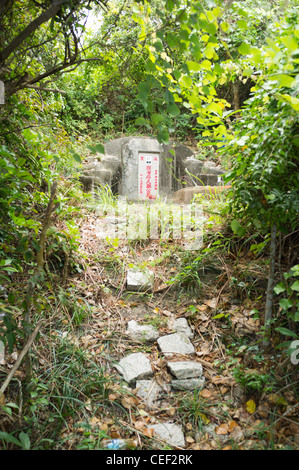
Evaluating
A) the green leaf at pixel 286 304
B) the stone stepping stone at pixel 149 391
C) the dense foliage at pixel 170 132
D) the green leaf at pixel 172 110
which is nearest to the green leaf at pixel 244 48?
the dense foliage at pixel 170 132

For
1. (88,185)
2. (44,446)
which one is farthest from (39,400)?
(88,185)

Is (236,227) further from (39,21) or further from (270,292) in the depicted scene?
(39,21)

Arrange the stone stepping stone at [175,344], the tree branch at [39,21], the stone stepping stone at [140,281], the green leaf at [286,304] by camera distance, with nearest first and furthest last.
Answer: the tree branch at [39,21] → the green leaf at [286,304] → the stone stepping stone at [175,344] → the stone stepping stone at [140,281]

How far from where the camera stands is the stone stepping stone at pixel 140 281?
2.89 metres

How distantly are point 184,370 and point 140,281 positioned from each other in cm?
102

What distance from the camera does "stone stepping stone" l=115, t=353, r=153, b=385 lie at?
207cm

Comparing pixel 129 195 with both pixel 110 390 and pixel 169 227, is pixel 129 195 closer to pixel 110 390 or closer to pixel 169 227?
pixel 169 227

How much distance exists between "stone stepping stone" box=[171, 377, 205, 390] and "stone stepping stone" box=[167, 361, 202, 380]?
3 cm

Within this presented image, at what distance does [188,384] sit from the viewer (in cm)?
203

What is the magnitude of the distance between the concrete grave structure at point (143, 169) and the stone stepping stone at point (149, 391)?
16.0 feet

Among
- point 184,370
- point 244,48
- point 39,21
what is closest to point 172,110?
point 244,48

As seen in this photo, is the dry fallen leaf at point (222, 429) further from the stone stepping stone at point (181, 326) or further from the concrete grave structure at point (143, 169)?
the concrete grave structure at point (143, 169)

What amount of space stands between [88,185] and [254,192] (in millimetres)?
4214

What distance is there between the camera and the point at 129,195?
7141 millimetres
